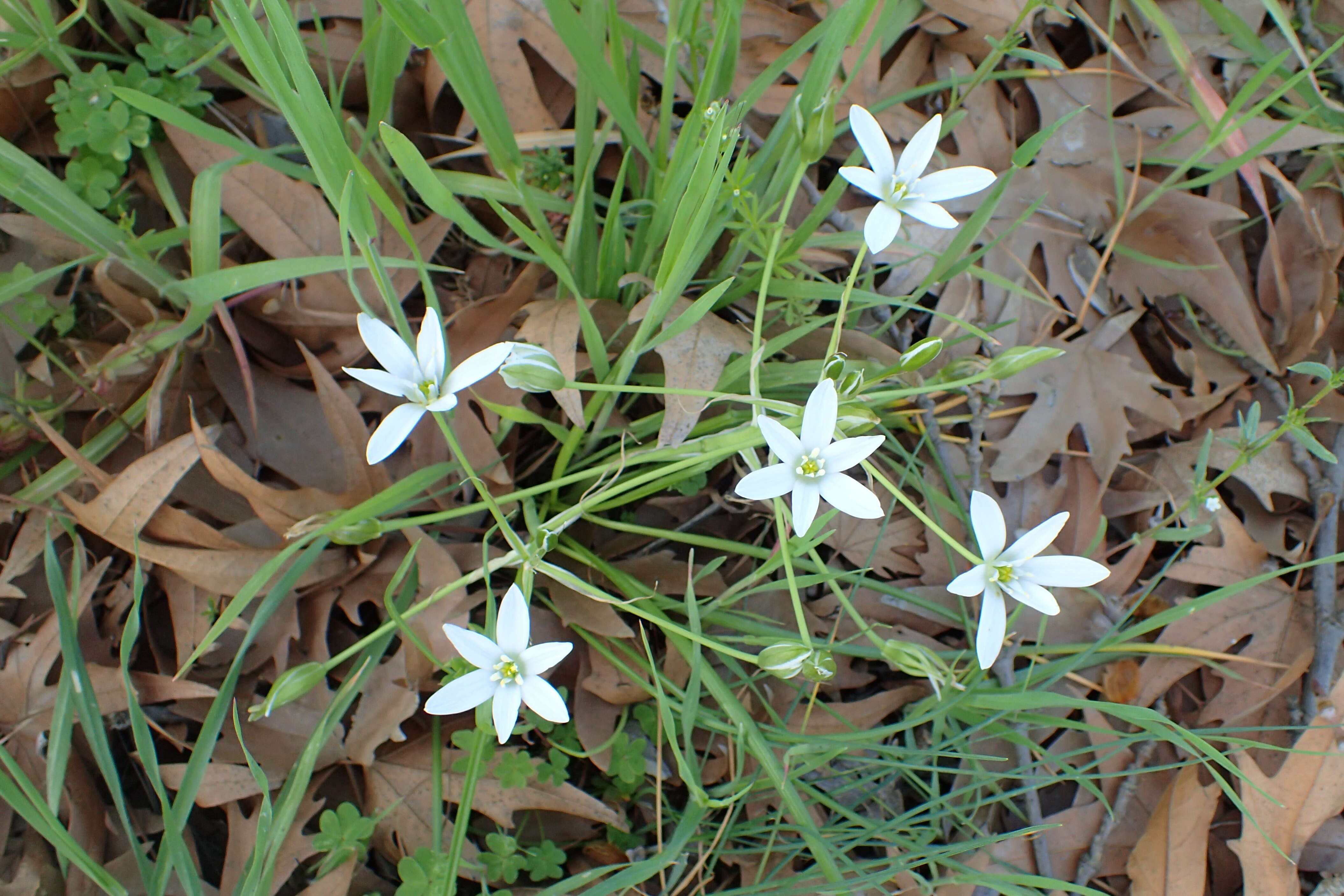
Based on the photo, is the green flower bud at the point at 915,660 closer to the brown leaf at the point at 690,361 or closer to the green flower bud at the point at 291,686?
the brown leaf at the point at 690,361

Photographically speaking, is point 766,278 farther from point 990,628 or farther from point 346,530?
point 346,530

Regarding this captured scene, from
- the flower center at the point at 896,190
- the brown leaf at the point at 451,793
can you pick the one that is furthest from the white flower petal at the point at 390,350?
the brown leaf at the point at 451,793

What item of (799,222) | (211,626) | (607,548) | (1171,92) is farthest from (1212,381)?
(211,626)

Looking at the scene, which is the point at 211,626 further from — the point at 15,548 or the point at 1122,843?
the point at 1122,843

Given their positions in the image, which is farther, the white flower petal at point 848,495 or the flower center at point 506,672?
the flower center at point 506,672

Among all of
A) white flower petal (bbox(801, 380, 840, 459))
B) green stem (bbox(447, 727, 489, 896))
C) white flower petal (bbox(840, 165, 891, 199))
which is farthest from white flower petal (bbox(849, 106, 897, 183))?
green stem (bbox(447, 727, 489, 896))

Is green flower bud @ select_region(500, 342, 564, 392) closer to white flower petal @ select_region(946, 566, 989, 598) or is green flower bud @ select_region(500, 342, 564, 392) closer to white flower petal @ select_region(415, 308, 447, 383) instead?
white flower petal @ select_region(415, 308, 447, 383)
